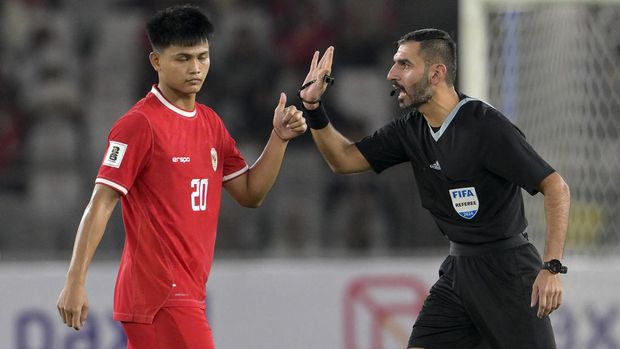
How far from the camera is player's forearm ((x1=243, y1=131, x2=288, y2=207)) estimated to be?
15.0 feet

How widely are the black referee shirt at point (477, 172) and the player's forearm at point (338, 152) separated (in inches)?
13.8

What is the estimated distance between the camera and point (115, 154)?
411cm

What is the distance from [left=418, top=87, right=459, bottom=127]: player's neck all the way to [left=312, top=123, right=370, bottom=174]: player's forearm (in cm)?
43

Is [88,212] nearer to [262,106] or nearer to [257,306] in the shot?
[257,306]

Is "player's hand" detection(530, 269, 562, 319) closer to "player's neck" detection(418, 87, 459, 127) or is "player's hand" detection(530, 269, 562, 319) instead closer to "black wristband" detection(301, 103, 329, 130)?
"player's neck" detection(418, 87, 459, 127)

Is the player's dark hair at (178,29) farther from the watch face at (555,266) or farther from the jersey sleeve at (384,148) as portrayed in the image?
the watch face at (555,266)

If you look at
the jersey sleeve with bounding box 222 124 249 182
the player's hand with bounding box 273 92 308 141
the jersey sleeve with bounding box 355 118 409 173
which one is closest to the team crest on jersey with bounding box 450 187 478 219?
the jersey sleeve with bounding box 355 118 409 173

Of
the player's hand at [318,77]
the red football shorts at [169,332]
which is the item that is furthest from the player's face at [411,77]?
the red football shorts at [169,332]

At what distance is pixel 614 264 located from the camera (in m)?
7.54

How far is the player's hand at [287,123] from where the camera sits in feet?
14.9

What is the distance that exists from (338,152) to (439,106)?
1.79ft

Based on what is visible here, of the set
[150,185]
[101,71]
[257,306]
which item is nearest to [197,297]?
[150,185]

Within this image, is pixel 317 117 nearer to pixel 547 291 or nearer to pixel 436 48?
pixel 436 48

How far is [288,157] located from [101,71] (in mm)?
2247
